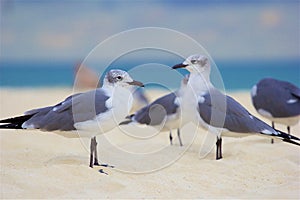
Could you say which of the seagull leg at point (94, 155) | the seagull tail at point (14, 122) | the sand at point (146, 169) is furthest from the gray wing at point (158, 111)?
the seagull tail at point (14, 122)

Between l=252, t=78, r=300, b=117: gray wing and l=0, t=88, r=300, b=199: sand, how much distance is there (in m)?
0.30

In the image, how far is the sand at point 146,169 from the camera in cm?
309

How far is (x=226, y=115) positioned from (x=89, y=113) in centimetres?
107

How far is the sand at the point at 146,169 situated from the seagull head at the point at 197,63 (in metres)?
0.67

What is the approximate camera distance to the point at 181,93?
15.0ft

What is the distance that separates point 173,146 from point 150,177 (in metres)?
1.14

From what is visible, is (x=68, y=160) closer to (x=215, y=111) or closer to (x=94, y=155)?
(x=94, y=155)

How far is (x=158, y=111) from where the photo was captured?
4.58 m

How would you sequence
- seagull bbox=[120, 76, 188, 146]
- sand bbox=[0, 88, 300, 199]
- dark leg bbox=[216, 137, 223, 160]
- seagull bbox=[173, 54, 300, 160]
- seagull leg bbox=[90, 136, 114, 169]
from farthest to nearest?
seagull bbox=[120, 76, 188, 146]
dark leg bbox=[216, 137, 223, 160]
seagull bbox=[173, 54, 300, 160]
seagull leg bbox=[90, 136, 114, 169]
sand bbox=[0, 88, 300, 199]

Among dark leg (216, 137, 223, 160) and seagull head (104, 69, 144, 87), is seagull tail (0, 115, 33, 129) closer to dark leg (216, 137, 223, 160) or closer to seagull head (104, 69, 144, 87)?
seagull head (104, 69, 144, 87)

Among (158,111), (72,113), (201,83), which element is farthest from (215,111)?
(72,113)

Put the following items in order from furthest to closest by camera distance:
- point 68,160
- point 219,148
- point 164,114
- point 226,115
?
point 164,114 < point 219,148 < point 226,115 < point 68,160

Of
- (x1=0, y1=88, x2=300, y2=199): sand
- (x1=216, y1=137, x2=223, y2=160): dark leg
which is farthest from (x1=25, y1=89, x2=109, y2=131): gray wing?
(x1=216, y1=137, x2=223, y2=160): dark leg

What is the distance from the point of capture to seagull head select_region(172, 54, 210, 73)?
407 centimetres
